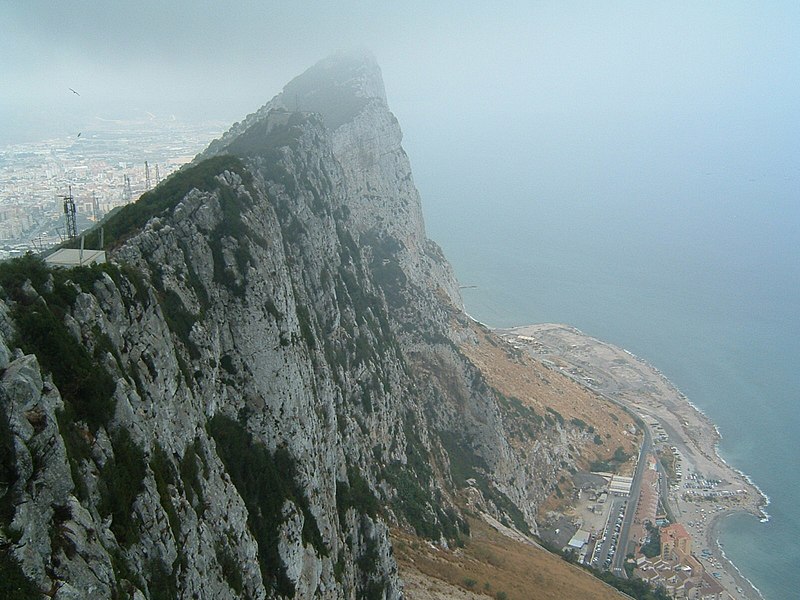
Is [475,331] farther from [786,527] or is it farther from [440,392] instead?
[786,527]

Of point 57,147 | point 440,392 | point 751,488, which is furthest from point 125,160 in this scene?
point 751,488

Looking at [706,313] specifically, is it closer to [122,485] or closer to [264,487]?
[264,487]

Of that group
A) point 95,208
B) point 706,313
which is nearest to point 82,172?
point 95,208

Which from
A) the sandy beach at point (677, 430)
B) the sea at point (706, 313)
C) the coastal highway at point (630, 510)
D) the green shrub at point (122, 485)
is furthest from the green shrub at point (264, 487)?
the sea at point (706, 313)

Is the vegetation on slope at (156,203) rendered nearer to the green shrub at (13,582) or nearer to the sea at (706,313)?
the green shrub at (13,582)

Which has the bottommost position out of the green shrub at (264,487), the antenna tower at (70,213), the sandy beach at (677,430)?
the sandy beach at (677,430)

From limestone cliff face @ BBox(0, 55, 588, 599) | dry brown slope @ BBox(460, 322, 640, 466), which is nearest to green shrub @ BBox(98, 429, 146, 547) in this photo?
limestone cliff face @ BBox(0, 55, 588, 599)

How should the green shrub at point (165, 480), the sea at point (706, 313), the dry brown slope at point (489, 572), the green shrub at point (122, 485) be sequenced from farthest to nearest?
the sea at point (706, 313) < the dry brown slope at point (489, 572) < the green shrub at point (165, 480) < the green shrub at point (122, 485)
